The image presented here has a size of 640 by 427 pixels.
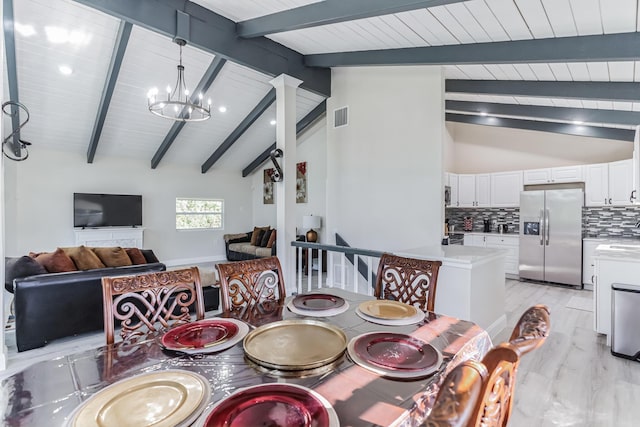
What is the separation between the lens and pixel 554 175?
5676mm

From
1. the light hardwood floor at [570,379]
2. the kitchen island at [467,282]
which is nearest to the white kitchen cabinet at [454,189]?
the light hardwood floor at [570,379]

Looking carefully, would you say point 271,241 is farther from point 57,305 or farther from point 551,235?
point 551,235

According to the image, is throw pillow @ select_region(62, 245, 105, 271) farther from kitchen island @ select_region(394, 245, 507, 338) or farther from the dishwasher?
the dishwasher

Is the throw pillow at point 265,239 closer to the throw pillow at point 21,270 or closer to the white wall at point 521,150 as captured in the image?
the white wall at point 521,150

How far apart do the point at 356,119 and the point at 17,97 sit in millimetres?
5362

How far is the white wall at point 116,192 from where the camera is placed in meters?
6.18

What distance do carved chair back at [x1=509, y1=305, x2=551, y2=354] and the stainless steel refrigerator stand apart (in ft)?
18.7

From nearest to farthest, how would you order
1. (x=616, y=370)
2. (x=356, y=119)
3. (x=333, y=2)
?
(x=616, y=370) → (x=333, y=2) → (x=356, y=119)

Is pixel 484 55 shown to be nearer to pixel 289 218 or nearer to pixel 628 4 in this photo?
pixel 628 4

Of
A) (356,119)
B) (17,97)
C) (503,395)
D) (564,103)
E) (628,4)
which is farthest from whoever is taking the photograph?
(356,119)

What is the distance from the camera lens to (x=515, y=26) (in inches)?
105

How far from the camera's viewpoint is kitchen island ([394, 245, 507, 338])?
2.73 m

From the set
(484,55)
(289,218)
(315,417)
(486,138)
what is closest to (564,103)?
(484,55)

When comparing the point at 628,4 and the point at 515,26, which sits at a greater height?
the point at 515,26
